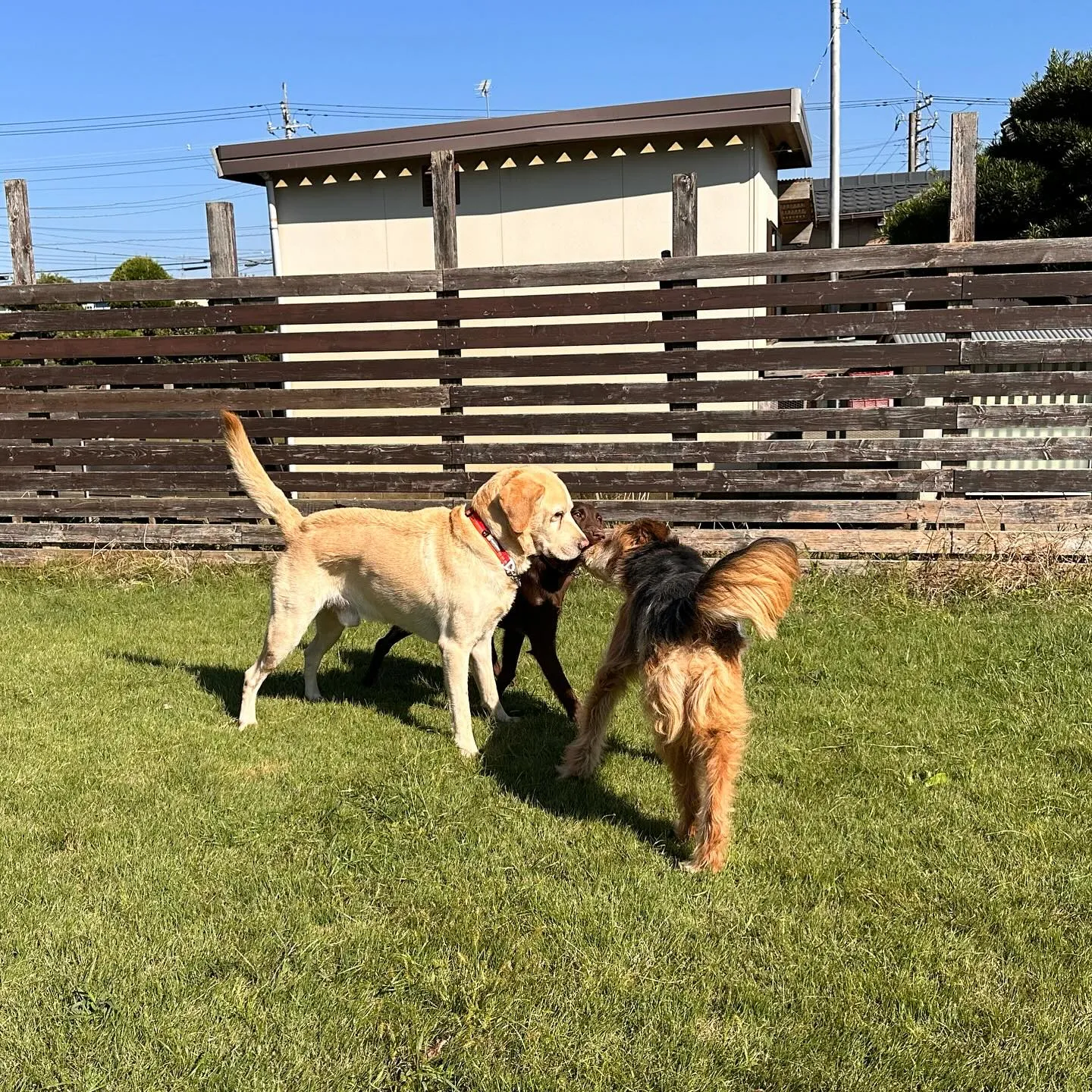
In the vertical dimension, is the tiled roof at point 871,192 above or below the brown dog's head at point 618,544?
above

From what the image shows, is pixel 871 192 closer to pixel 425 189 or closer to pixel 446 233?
pixel 425 189

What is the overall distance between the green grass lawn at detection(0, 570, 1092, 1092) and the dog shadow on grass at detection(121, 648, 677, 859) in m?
0.03

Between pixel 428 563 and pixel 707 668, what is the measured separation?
72.0 inches

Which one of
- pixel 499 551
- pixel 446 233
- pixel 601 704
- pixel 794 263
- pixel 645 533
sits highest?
pixel 446 233

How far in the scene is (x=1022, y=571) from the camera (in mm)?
6734

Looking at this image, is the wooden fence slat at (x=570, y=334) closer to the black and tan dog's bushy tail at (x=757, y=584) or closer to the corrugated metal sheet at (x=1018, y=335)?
the corrugated metal sheet at (x=1018, y=335)

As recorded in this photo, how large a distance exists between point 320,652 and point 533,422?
3.28m

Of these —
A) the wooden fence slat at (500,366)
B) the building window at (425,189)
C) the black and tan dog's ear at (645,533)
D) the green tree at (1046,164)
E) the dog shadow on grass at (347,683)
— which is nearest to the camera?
the black and tan dog's ear at (645,533)

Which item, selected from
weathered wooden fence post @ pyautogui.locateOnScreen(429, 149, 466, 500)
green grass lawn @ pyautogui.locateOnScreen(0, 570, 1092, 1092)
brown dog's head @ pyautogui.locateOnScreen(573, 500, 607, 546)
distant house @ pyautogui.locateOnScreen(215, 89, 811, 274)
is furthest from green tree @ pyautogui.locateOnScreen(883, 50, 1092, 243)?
brown dog's head @ pyautogui.locateOnScreen(573, 500, 607, 546)

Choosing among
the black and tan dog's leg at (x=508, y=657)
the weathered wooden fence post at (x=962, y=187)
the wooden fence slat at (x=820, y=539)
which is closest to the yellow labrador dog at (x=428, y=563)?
the black and tan dog's leg at (x=508, y=657)

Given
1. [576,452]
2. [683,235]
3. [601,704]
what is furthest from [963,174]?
[601,704]

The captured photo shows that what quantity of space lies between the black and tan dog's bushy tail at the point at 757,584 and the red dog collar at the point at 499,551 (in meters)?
1.56

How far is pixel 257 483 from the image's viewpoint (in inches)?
189

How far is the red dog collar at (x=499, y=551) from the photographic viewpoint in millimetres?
4543
